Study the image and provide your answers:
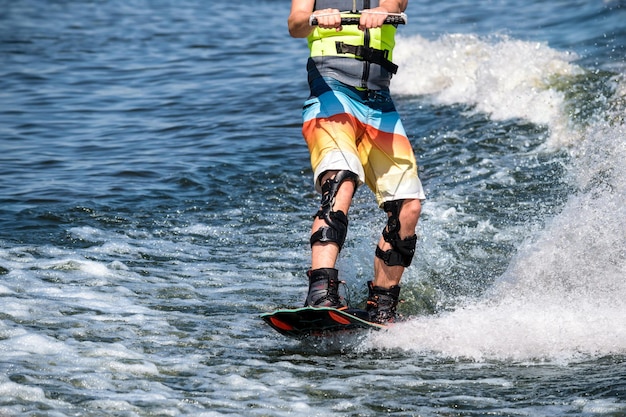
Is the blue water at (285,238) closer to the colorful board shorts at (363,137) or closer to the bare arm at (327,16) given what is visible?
the colorful board shorts at (363,137)

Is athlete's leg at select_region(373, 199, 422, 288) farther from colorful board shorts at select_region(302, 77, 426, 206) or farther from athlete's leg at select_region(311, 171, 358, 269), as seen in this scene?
athlete's leg at select_region(311, 171, 358, 269)

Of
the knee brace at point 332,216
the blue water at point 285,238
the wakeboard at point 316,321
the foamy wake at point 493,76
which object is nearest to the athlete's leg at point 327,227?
the knee brace at point 332,216

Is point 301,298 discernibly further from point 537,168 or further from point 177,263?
point 537,168

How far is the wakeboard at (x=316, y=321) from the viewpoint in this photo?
5.89m

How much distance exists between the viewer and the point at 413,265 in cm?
820

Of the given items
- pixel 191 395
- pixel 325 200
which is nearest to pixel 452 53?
pixel 325 200

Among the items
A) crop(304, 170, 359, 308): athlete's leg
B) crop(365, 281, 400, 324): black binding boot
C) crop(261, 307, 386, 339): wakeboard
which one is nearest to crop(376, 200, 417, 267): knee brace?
crop(365, 281, 400, 324): black binding boot

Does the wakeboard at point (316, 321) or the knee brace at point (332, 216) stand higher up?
the knee brace at point (332, 216)

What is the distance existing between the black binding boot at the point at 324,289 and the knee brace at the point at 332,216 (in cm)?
21

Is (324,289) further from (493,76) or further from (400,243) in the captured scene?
(493,76)

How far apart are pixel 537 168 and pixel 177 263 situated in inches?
191

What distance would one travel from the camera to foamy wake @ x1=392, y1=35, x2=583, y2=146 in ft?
46.0

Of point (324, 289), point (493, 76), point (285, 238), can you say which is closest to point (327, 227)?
point (324, 289)

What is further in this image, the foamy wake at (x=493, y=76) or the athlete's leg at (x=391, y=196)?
the foamy wake at (x=493, y=76)
